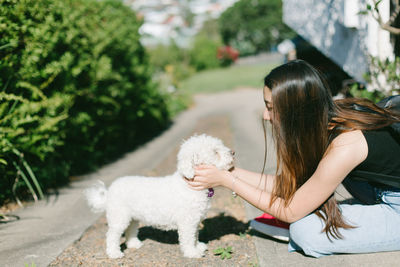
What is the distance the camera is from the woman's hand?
2.71 meters

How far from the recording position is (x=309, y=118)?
8.04ft

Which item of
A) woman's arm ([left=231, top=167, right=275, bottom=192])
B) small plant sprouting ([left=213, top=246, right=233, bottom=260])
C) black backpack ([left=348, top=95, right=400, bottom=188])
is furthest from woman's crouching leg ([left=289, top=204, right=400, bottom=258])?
small plant sprouting ([left=213, top=246, right=233, bottom=260])

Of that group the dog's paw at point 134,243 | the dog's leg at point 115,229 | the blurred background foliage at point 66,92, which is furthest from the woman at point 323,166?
the dog's paw at point 134,243

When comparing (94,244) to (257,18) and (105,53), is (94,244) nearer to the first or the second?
(105,53)

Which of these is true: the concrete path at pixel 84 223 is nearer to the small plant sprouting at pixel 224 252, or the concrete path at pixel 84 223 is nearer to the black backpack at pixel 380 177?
the small plant sprouting at pixel 224 252

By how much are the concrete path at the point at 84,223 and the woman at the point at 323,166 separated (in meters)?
0.12

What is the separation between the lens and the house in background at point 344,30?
5260 millimetres

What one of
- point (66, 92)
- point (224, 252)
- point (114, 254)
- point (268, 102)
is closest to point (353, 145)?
point (268, 102)

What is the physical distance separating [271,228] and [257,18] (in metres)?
60.1

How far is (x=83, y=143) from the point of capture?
582 cm

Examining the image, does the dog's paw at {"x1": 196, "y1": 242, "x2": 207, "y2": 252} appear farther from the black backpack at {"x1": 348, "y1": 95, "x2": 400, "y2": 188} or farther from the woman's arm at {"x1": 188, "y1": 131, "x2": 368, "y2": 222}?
the black backpack at {"x1": 348, "y1": 95, "x2": 400, "y2": 188}

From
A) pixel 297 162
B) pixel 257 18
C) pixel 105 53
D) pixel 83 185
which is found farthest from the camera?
pixel 257 18

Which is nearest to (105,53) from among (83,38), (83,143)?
(83,38)

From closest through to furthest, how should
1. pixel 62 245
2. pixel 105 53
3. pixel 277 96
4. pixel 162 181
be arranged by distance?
pixel 277 96 < pixel 162 181 < pixel 62 245 < pixel 105 53
